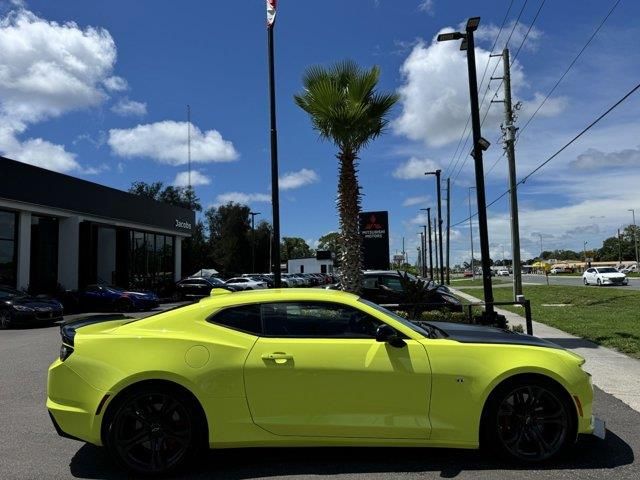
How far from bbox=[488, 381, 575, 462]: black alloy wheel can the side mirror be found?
2.93ft

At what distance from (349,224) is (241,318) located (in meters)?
9.19

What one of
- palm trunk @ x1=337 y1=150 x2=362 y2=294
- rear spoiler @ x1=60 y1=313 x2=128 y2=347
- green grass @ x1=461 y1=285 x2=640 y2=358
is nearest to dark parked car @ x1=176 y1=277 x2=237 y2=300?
green grass @ x1=461 y1=285 x2=640 y2=358

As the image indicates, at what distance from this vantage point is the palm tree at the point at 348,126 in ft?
44.3

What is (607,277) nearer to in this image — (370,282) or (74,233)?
(370,282)

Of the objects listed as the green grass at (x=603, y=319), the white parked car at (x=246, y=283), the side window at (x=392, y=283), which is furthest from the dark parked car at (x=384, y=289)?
the white parked car at (x=246, y=283)

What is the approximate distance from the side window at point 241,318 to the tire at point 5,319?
1485 cm

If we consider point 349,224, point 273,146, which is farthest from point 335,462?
point 349,224

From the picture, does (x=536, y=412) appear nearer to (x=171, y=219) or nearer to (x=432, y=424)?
(x=432, y=424)

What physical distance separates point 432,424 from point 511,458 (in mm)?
719

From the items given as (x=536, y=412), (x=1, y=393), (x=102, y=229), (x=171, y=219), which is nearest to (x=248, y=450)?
(x=536, y=412)

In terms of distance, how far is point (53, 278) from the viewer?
2795cm

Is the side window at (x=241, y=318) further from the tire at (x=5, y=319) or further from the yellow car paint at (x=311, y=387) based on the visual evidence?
the tire at (x=5, y=319)

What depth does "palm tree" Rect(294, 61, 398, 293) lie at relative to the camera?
1350 centimetres

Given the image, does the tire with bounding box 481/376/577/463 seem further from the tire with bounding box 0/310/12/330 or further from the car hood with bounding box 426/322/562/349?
the tire with bounding box 0/310/12/330
